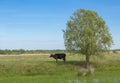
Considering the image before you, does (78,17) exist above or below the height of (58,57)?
above

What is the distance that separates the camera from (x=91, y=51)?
59719mm

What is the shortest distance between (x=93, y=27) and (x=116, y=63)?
6.54 metres

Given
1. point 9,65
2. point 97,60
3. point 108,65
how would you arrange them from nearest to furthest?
point 9,65 < point 108,65 < point 97,60

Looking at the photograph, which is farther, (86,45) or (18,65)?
(86,45)

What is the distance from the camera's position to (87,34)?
A: 59.6 m

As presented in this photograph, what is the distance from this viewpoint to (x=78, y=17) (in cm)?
6025

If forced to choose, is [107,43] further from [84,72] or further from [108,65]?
[84,72]

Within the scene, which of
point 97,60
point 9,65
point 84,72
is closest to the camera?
point 84,72

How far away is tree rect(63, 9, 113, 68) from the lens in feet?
196

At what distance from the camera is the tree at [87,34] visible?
5959 cm

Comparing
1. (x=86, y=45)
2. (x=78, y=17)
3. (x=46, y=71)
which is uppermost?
(x=78, y=17)

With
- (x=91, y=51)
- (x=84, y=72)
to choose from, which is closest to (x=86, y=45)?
(x=91, y=51)

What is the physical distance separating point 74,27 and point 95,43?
393 centimetres

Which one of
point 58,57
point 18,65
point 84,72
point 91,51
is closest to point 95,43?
point 91,51
